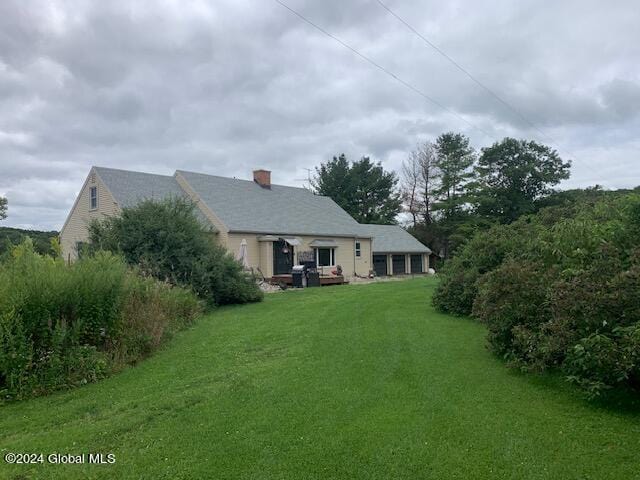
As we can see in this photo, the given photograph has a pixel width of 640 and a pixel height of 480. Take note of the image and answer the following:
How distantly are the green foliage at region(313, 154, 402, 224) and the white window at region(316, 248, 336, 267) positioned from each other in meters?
21.3

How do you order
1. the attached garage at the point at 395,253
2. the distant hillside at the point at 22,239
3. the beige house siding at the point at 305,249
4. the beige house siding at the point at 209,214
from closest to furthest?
the distant hillside at the point at 22,239, the beige house siding at the point at 209,214, the beige house siding at the point at 305,249, the attached garage at the point at 395,253

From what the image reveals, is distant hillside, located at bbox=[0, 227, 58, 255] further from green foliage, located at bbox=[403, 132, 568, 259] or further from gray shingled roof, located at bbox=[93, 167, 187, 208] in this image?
green foliage, located at bbox=[403, 132, 568, 259]

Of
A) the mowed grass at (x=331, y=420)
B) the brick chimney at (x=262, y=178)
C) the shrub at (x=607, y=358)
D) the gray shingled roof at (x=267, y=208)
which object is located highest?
the brick chimney at (x=262, y=178)

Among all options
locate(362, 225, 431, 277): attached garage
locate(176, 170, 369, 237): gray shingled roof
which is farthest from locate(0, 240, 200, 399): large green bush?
locate(362, 225, 431, 277): attached garage

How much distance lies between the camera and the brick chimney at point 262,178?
93.5 ft

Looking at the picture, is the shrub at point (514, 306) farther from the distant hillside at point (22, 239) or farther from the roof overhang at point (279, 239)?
the roof overhang at point (279, 239)

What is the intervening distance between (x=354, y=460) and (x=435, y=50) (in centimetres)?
997

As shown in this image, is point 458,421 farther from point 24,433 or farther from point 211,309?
point 211,309

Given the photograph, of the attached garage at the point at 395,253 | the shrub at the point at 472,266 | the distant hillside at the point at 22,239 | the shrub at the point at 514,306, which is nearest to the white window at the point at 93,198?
the distant hillside at the point at 22,239


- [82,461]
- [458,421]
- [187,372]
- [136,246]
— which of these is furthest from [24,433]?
[136,246]

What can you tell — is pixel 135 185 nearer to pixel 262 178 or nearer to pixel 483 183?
pixel 262 178

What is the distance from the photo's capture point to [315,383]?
5.50 meters

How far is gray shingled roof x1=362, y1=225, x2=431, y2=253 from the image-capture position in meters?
32.9

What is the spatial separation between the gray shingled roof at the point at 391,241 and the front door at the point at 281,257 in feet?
31.0
